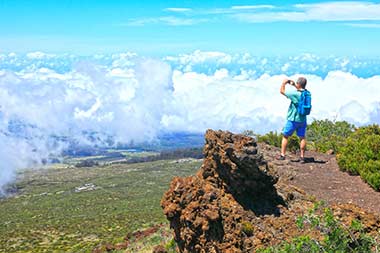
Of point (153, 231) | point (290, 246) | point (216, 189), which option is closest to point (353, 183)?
point (216, 189)

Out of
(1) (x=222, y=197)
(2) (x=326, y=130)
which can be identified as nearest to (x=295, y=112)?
(1) (x=222, y=197)

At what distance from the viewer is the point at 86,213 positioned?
234ft

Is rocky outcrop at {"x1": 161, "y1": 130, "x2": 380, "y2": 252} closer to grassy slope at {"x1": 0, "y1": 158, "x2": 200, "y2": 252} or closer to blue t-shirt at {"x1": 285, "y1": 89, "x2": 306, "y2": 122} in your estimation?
blue t-shirt at {"x1": 285, "y1": 89, "x2": 306, "y2": 122}

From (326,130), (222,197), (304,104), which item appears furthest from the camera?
(326,130)

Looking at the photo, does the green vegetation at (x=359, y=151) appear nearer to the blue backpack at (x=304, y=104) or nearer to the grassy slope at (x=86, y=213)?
the blue backpack at (x=304, y=104)

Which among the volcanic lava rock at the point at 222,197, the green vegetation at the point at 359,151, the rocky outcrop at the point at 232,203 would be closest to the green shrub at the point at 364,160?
the green vegetation at the point at 359,151

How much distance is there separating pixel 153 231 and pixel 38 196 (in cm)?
10960

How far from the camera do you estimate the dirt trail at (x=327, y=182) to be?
11102mm

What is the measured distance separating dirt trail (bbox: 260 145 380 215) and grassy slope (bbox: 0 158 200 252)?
14.7 m

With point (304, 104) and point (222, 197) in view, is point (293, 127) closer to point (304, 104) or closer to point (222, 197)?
point (304, 104)

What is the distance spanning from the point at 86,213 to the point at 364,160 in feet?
206

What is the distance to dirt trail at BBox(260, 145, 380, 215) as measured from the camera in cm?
1110

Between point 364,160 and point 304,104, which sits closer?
point 304,104

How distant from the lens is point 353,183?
41.0ft
